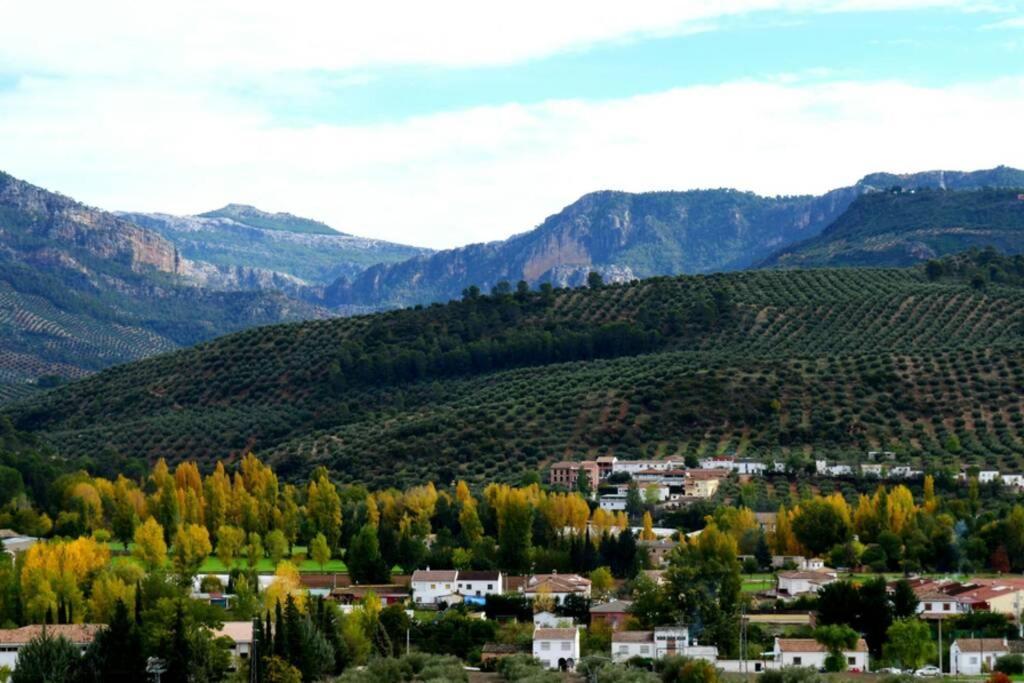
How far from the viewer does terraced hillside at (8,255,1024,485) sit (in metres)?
125

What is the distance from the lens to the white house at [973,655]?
66.8m

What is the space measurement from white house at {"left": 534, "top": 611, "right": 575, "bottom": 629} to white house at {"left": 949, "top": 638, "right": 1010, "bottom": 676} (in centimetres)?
1334

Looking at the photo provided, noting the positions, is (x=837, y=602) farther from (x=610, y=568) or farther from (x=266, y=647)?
(x=266, y=647)

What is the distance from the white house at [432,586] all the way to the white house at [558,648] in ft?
36.4

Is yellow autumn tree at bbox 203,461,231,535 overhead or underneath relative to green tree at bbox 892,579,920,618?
overhead

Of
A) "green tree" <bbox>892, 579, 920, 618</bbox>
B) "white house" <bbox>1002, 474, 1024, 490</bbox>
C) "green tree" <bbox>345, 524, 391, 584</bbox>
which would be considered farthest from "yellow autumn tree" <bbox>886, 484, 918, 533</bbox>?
"green tree" <bbox>345, 524, 391, 584</bbox>

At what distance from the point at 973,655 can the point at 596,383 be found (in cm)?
7323

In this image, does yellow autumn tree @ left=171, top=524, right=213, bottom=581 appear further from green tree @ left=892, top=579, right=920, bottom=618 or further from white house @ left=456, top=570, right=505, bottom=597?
green tree @ left=892, top=579, right=920, bottom=618

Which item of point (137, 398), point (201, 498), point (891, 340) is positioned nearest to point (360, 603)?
point (201, 498)

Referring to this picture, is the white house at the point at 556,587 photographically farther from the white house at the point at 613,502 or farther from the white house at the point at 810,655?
the white house at the point at 613,502

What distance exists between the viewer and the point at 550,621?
74.5 metres

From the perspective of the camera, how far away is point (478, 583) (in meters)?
82.4

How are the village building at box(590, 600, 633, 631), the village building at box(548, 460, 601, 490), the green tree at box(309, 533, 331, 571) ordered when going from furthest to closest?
the village building at box(548, 460, 601, 490), the green tree at box(309, 533, 331, 571), the village building at box(590, 600, 633, 631)

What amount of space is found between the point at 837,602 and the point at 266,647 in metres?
21.0
